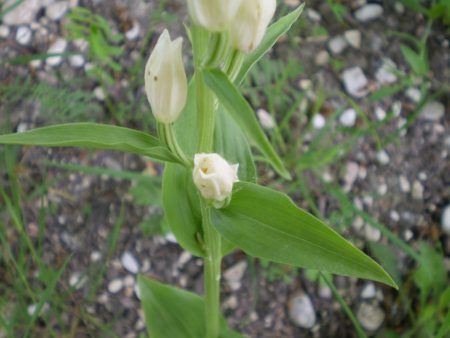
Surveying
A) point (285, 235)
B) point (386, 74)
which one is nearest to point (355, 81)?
point (386, 74)

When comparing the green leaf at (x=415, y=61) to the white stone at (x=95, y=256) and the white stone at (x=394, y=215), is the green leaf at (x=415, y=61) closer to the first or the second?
the white stone at (x=394, y=215)

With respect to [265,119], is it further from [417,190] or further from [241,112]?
[241,112]

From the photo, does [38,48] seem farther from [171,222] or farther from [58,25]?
[171,222]

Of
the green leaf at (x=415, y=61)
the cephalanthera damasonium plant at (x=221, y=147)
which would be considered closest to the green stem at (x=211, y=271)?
the cephalanthera damasonium plant at (x=221, y=147)

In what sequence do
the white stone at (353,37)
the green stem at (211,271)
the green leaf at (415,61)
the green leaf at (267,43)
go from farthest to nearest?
the white stone at (353,37) → the green leaf at (415,61) → the green stem at (211,271) → the green leaf at (267,43)

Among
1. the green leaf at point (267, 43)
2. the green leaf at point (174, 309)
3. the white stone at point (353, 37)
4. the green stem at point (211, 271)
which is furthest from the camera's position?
the white stone at point (353, 37)

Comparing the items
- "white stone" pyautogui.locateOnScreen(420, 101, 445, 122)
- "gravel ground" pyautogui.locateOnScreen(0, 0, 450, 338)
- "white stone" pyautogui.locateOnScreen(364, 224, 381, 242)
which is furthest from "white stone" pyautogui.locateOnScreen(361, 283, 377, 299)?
"white stone" pyautogui.locateOnScreen(420, 101, 445, 122)
